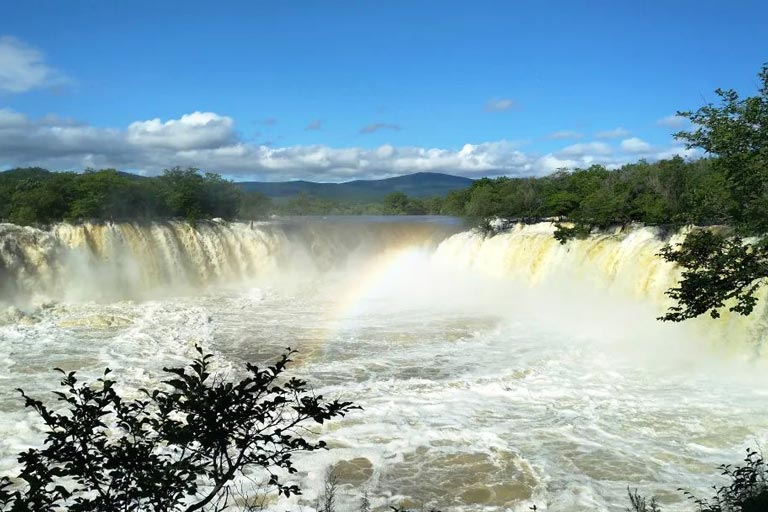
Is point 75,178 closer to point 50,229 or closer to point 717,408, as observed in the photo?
point 50,229

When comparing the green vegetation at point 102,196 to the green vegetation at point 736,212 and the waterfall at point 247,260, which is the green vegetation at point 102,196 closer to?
the waterfall at point 247,260

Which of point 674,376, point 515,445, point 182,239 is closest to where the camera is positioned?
point 515,445

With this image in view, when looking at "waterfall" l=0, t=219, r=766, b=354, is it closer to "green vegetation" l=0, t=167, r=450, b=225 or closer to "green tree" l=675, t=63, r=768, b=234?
"green vegetation" l=0, t=167, r=450, b=225

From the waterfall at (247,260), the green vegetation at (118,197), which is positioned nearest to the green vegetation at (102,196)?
the green vegetation at (118,197)

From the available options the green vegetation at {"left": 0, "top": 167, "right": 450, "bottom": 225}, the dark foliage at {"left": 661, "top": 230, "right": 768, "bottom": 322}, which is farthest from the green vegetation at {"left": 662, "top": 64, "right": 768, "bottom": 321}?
the green vegetation at {"left": 0, "top": 167, "right": 450, "bottom": 225}

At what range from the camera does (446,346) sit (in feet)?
59.2

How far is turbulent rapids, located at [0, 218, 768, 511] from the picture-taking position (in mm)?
9633

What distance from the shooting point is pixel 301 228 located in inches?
1503

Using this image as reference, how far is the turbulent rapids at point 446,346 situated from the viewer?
31.6 feet

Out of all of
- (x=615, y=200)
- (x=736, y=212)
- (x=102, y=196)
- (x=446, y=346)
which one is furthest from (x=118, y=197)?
(x=736, y=212)

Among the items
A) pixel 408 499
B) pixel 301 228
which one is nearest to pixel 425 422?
pixel 408 499

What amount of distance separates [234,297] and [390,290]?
8.28 metres

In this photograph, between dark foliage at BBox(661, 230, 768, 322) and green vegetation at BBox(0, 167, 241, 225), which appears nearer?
dark foliage at BBox(661, 230, 768, 322)

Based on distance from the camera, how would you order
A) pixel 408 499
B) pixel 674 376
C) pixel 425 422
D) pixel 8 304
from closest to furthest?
pixel 408 499 < pixel 425 422 < pixel 674 376 < pixel 8 304
